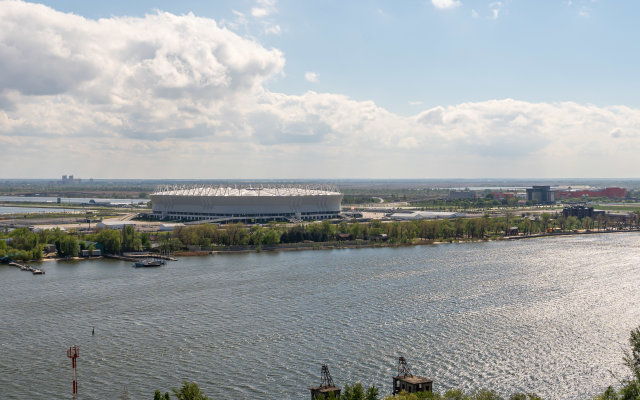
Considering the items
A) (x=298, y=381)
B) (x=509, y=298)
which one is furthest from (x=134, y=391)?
(x=509, y=298)

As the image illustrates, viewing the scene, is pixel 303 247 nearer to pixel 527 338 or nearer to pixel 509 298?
pixel 509 298

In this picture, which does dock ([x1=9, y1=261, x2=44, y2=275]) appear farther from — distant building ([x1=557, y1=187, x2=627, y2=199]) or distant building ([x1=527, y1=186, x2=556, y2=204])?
distant building ([x1=557, y1=187, x2=627, y2=199])

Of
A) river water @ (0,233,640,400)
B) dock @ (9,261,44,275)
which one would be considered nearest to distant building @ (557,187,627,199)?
river water @ (0,233,640,400)

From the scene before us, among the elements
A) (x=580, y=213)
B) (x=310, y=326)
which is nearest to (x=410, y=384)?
(x=310, y=326)

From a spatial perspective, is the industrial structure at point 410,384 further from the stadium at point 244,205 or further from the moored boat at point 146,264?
the stadium at point 244,205

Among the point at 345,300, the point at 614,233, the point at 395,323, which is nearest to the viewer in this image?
the point at 395,323

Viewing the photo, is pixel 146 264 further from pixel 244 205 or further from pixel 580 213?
pixel 580 213
